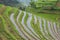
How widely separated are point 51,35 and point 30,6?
247 centimetres

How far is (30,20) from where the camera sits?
705 centimetres

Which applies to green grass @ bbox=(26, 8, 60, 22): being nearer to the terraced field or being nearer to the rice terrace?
the rice terrace

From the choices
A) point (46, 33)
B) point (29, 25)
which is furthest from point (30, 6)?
point (46, 33)

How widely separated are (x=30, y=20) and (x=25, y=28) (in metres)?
1.07

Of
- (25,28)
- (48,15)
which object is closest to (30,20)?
(25,28)

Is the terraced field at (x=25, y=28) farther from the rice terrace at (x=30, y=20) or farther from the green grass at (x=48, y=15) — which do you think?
the green grass at (x=48, y=15)

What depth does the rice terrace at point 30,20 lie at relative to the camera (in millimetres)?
5501

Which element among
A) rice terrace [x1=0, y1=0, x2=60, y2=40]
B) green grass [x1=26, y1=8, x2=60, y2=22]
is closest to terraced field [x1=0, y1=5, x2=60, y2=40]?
rice terrace [x1=0, y1=0, x2=60, y2=40]

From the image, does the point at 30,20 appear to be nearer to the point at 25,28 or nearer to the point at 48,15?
the point at 25,28

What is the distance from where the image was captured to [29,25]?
20.9ft

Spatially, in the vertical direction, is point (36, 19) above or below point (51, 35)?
above

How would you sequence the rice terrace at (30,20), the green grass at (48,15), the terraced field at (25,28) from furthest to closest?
the green grass at (48,15)
the rice terrace at (30,20)
the terraced field at (25,28)

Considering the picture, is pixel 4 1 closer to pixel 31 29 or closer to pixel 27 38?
pixel 31 29

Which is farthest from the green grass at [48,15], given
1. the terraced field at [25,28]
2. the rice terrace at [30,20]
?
the terraced field at [25,28]
